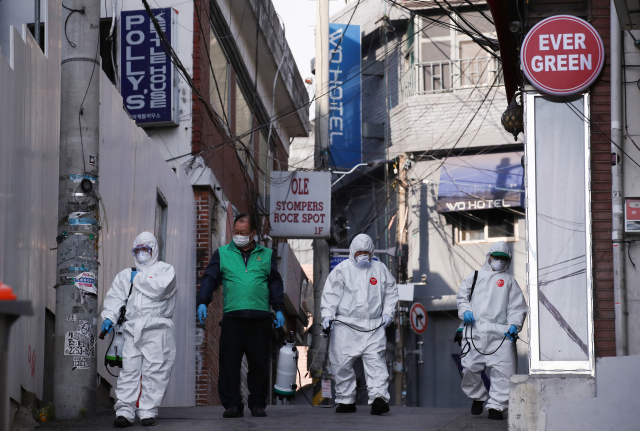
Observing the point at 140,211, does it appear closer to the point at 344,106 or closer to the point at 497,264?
the point at 497,264

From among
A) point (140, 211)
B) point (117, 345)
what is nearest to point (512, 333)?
point (117, 345)

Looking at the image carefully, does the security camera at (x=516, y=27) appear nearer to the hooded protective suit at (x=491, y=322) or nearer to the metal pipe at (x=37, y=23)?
the hooded protective suit at (x=491, y=322)

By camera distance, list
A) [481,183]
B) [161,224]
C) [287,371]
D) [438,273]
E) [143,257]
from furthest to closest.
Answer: [438,273], [481,183], [161,224], [287,371], [143,257]

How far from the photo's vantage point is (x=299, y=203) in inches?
694

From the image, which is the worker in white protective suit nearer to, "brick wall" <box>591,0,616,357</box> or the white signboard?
"brick wall" <box>591,0,616,357</box>

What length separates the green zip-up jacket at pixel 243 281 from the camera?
29.3 ft

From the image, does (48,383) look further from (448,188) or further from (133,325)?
(448,188)

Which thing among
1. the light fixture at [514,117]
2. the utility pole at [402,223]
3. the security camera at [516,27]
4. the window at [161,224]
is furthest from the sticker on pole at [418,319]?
the security camera at [516,27]

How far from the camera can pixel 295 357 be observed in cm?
941

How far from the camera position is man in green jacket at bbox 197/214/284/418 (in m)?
8.88

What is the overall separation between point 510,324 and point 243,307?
2.78m

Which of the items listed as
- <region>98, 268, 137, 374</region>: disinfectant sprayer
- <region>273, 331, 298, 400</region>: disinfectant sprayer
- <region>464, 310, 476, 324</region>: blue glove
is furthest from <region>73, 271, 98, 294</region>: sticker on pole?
<region>464, 310, 476, 324</region>: blue glove

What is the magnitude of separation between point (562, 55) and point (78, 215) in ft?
14.2

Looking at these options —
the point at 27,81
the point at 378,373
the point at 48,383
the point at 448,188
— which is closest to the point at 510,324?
the point at 378,373
